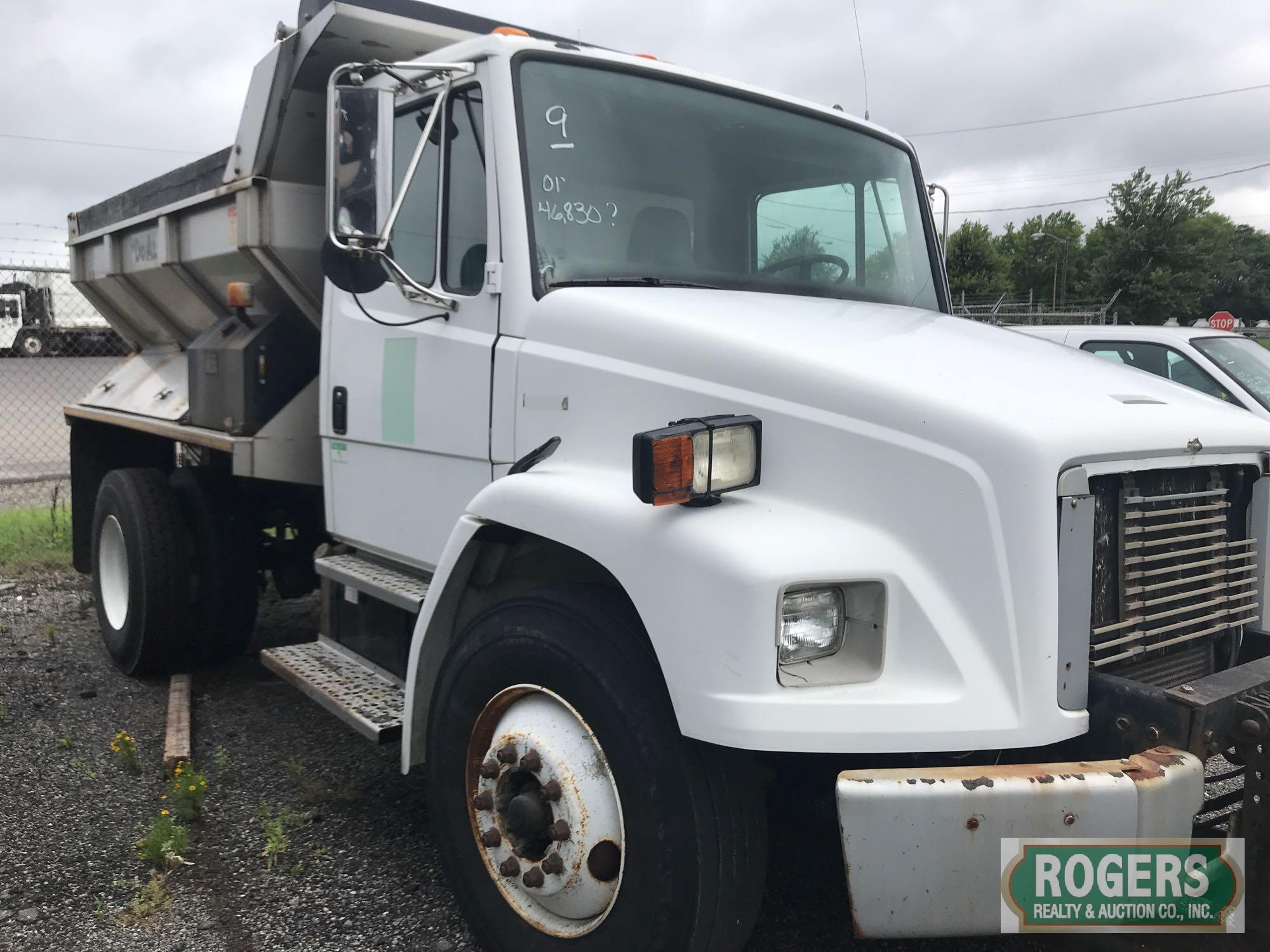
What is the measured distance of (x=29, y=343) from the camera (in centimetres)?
2497

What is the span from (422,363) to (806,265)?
1.31 m

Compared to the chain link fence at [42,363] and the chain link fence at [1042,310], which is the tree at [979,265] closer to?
the chain link fence at [1042,310]

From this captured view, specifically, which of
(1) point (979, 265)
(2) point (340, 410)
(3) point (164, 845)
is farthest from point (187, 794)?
(1) point (979, 265)

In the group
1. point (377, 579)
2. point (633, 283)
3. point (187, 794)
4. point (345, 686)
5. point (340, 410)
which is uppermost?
point (633, 283)

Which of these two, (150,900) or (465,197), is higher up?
(465,197)

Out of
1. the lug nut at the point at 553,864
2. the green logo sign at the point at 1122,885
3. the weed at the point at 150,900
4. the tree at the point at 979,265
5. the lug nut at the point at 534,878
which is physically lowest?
the weed at the point at 150,900

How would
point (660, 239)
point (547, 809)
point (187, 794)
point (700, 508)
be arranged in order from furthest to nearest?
point (187, 794)
point (660, 239)
point (547, 809)
point (700, 508)

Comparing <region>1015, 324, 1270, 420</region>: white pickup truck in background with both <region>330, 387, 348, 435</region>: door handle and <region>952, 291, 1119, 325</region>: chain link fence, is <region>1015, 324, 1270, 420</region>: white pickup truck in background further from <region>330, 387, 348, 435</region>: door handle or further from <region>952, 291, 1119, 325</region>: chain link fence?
<region>330, 387, 348, 435</region>: door handle

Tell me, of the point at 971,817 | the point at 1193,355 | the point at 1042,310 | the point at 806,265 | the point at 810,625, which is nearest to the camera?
the point at 971,817

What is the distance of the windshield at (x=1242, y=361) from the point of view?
8383 mm

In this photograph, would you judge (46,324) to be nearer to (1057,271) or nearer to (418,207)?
(418,207)

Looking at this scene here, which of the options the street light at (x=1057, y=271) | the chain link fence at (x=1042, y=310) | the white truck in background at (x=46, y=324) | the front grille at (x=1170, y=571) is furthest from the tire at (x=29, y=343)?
the street light at (x=1057, y=271)

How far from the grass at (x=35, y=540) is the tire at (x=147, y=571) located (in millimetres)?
3020

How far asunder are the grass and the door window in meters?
8.41
